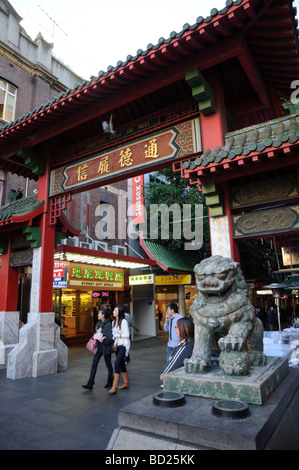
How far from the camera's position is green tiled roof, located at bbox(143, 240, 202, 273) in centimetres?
1357

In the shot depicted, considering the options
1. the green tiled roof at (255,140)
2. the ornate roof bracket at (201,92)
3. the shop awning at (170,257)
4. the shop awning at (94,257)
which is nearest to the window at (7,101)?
the shop awning at (94,257)

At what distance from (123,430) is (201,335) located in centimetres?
121

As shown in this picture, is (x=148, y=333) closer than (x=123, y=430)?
No

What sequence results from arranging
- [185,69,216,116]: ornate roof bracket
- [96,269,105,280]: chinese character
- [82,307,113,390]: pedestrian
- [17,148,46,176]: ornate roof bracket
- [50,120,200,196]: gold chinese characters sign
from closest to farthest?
[185,69,216,116]: ornate roof bracket
[82,307,113,390]: pedestrian
[50,120,200,196]: gold chinese characters sign
[17,148,46,176]: ornate roof bracket
[96,269,105,280]: chinese character

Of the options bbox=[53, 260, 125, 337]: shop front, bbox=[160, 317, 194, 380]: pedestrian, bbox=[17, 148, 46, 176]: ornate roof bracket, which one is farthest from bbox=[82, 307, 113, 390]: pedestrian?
bbox=[53, 260, 125, 337]: shop front

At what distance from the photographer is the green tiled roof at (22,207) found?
8234mm

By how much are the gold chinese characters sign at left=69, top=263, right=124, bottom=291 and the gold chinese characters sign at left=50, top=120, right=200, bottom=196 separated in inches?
225

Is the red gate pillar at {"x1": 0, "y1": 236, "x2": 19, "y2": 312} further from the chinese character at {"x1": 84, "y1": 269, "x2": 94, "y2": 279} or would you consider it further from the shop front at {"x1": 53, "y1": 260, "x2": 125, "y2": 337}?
the chinese character at {"x1": 84, "y1": 269, "x2": 94, "y2": 279}

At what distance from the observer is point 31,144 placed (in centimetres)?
859

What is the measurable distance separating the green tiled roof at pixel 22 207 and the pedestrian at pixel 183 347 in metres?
5.67

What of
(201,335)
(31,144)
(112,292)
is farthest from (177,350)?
(112,292)

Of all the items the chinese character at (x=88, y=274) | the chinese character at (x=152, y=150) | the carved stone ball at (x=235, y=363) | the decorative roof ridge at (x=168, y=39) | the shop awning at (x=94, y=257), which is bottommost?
the carved stone ball at (x=235, y=363)

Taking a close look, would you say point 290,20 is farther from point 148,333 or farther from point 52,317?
point 148,333

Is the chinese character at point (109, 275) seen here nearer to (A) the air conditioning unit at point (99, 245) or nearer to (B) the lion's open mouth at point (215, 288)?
(A) the air conditioning unit at point (99, 245)
